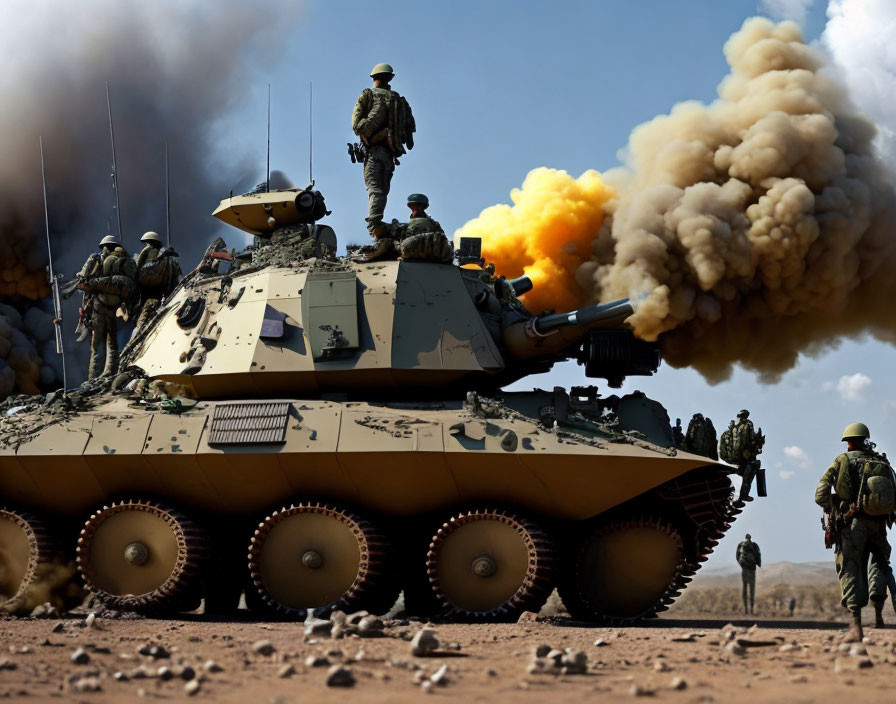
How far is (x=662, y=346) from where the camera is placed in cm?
2069

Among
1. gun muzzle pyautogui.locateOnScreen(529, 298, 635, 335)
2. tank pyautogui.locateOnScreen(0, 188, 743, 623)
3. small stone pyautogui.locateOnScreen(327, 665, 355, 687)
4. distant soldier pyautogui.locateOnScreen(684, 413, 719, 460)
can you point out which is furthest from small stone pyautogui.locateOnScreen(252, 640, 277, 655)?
Answer: gun muzzle pyautogui.locateOnScreen(529, 298, 635, 335)

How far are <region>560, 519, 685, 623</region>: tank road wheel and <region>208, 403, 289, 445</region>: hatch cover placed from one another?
4519 mm

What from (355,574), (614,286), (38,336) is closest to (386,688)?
(355,574)

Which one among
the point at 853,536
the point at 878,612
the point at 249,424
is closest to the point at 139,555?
the point at 249,424

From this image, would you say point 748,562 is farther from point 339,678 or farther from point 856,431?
point 339,678

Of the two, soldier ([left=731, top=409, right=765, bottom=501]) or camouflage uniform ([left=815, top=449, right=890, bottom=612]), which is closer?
camouflage uniform ([left=815, top=449, right=890, bottom=612])

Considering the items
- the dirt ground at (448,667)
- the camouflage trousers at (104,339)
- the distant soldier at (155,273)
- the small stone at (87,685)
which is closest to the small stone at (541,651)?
the dirt ground at (448,667)

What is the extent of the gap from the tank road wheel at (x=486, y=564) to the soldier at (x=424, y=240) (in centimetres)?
456

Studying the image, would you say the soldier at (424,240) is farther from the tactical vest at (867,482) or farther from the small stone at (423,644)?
the small stone at (423,644)

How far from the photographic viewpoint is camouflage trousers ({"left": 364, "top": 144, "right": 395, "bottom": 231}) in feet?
69.3

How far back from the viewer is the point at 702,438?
1762cm

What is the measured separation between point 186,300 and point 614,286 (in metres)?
7.34

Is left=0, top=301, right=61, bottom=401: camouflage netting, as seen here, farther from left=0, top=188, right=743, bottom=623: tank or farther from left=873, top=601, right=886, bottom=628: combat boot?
left=873, top=601, right=886, bottom=628: combat boot

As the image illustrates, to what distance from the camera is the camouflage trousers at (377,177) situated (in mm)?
21109
